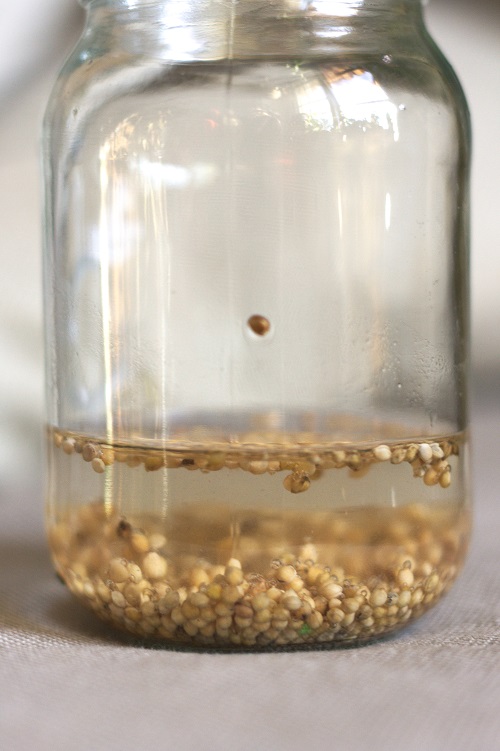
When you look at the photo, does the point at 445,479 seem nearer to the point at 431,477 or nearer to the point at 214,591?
the point at 431,477

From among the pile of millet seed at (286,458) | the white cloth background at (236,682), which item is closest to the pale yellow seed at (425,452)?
the pile of millet seed at (286,458)

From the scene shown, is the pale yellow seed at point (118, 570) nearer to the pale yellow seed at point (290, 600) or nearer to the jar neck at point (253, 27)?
the pale yellow seed at point (290, 600)

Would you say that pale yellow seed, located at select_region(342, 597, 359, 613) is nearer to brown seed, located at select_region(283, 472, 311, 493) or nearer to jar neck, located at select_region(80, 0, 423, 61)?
brown seed, located at select_region(283, 472, 311, 493)

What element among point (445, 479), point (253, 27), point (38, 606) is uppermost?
point (253, 27)

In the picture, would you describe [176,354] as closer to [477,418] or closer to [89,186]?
[89,186]

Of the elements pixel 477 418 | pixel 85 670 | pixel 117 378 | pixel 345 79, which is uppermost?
pixel 345 79

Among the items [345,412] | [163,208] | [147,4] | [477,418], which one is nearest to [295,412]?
[345,412]

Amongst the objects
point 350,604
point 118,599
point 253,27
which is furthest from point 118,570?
point 253,27
